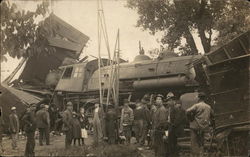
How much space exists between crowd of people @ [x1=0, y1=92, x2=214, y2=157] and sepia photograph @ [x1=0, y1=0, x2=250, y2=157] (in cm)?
3

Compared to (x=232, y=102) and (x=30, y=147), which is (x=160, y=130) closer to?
(x=232, y=102)

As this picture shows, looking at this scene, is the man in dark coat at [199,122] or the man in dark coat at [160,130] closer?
the man in dark coat at [199,122]

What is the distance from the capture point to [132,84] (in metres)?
14.7

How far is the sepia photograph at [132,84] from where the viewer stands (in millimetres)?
7617

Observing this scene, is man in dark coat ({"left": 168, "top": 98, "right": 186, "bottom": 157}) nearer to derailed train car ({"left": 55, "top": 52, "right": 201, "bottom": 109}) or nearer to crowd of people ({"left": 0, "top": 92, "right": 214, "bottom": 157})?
crowd of people ({"left": 0, "top": 92, "right": 214, "bottom": 157})

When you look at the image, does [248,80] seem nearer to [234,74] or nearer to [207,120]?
[234,74]

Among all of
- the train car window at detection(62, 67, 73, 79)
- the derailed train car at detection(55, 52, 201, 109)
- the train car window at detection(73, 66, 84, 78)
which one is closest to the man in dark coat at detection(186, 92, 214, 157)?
the derailed train car at detection(55, 52, 201, 109)

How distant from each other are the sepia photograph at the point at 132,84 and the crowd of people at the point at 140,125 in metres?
0.03

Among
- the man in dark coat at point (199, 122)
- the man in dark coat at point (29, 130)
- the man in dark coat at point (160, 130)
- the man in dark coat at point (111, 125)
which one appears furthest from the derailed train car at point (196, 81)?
the man in dark coat at point (29, 130)

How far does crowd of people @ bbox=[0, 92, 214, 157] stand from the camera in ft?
27.0

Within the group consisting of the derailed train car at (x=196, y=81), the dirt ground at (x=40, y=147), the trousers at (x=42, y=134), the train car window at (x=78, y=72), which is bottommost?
the dirt ground at (x=40, y=147)

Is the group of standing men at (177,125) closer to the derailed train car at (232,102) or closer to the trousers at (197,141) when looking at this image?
the trousers at (197,141)

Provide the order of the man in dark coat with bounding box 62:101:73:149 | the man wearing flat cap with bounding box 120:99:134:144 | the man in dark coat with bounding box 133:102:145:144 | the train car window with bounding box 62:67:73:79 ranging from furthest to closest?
the train car window with bounding box 62:67:73:79 < the man wearing flat cap with bounding box 120:99:134:144 < the man in dark coat with bounding box 133:102:145:144 < the man in dark coat with bounding box 62:101:73:149

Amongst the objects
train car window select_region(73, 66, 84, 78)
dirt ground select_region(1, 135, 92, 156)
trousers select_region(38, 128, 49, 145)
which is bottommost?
dirt ground select_region(1, 135, 92, 156)
